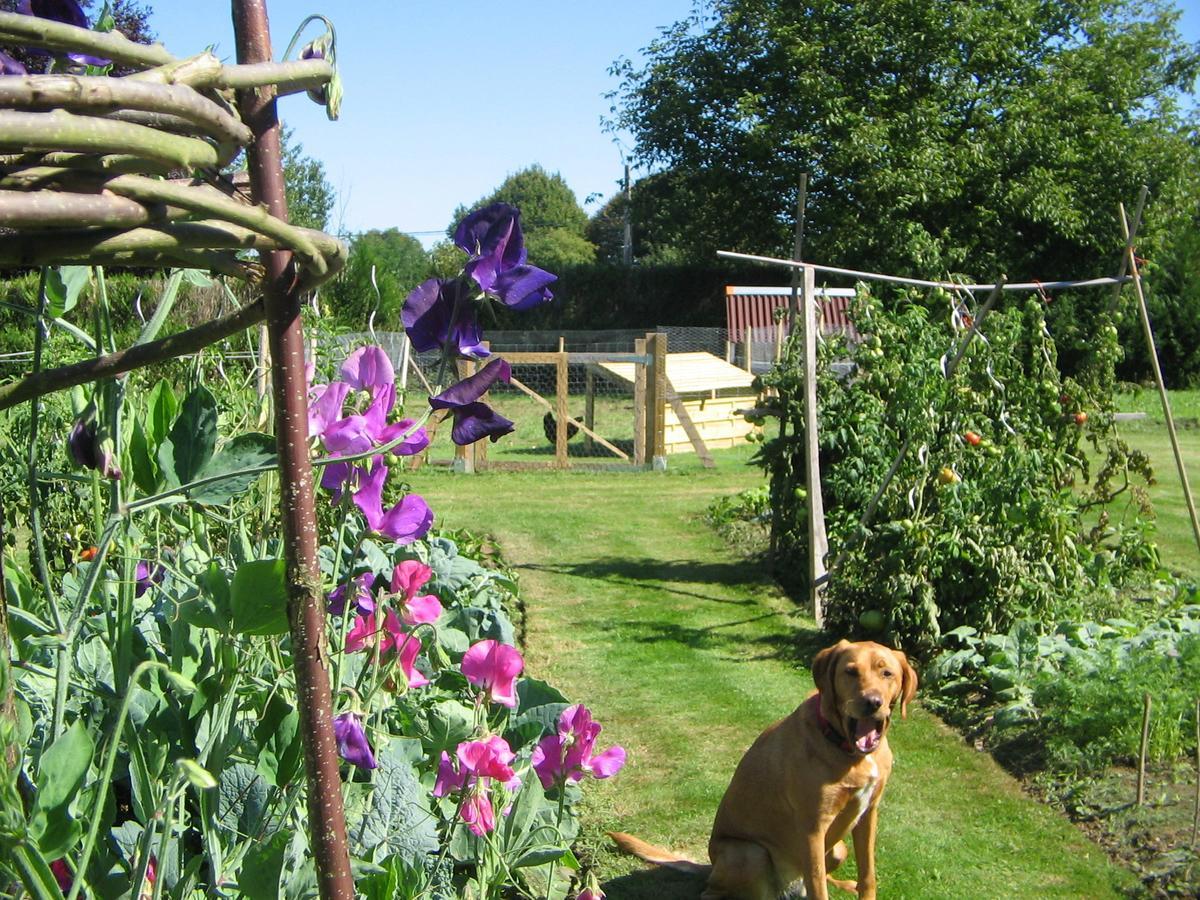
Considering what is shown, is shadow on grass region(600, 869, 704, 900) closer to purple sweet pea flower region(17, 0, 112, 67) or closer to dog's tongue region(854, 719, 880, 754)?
dog's tongue region(854, 719, 880, 754)

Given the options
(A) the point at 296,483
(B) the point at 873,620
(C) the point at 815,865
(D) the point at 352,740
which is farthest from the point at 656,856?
(A) the point at 296,483

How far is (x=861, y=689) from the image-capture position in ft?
11.6

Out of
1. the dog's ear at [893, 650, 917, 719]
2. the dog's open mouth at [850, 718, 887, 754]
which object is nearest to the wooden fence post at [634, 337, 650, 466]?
the dog's ear at [893, 650, 917, 719]

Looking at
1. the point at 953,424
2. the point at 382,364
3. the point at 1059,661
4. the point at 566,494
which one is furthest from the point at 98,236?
the point at 566,494

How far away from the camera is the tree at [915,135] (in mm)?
26547

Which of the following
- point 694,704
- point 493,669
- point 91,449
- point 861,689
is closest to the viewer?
point 91,449

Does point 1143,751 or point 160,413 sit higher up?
point 160,413

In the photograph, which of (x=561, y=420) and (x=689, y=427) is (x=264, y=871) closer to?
(x=561, y=420)

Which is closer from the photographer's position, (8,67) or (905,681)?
(8,67)

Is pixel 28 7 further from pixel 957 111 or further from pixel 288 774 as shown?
pixel 957 111

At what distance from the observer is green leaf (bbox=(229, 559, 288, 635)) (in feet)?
→ 4.21

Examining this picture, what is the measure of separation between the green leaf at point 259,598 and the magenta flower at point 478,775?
30.1 inches

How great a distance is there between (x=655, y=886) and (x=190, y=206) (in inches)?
141

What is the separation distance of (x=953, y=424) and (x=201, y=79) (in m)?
6.27
